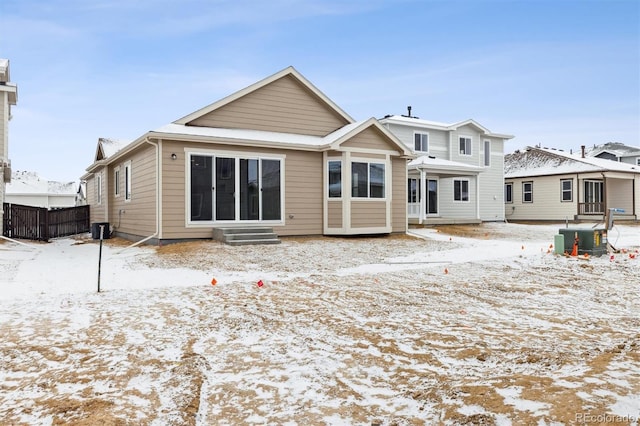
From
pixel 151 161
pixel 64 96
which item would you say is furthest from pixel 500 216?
pixel 64 96

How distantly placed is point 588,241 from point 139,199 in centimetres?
1245

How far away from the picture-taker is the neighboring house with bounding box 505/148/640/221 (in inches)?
1038

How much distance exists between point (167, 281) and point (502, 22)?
1581 centimetres

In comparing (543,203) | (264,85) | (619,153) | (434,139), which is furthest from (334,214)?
(619,153)

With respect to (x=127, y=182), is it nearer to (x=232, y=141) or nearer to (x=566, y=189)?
(x=232, y=141)

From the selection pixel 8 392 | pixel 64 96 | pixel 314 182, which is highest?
pixel 64 96

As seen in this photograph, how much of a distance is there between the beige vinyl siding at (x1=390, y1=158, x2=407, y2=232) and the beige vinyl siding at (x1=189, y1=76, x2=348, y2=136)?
2506mm

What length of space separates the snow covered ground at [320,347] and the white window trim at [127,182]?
6.64 metres

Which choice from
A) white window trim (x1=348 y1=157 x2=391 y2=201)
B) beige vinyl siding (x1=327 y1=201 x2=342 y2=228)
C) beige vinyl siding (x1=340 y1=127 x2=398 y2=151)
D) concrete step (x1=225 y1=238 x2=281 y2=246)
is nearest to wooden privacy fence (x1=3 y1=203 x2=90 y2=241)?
concrete step (x1=225 y1=238 x2=281 y2=246)

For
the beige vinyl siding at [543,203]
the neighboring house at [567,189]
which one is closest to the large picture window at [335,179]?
the neighboring house at [567,189]

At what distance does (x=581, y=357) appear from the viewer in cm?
358

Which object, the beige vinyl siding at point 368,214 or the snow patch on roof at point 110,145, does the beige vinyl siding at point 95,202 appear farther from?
the beige vinyl siding at point 368,214

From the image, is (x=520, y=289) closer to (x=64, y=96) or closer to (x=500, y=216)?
(x=500, y=216)

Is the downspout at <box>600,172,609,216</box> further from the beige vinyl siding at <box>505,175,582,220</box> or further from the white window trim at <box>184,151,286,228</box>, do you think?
the white window trim at <box>184,151,286,228</box>
